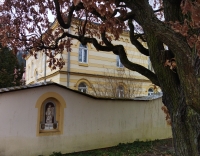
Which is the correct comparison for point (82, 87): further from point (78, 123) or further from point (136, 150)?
point (136, 150)

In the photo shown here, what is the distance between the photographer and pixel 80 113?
7914 mm

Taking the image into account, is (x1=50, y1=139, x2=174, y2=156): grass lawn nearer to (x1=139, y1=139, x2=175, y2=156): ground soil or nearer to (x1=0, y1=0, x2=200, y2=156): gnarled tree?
(x1=139, y1=139, x2=175, y2=156): ground soil

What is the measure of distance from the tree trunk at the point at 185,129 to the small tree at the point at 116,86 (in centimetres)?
1117

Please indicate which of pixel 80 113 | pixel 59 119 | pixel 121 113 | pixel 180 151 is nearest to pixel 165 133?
pixel 121 113

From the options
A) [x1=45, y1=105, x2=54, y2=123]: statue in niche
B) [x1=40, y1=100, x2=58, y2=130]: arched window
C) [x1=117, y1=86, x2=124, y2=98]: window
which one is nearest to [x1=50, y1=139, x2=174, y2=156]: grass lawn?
[x1=40, y1=100, x2=58, y2=130]: arched window

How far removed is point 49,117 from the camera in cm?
740

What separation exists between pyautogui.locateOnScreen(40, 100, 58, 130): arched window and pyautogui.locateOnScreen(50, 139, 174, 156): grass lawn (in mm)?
983

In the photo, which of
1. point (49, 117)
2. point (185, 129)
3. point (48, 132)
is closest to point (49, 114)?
point (49, 117)

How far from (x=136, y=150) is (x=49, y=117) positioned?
11.8 ft

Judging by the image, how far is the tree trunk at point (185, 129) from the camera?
376 cm

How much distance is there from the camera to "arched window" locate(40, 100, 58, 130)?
7270 mm

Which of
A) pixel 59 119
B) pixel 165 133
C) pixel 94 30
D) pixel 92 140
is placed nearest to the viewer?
pixel 59 119

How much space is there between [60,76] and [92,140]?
29.3 feet

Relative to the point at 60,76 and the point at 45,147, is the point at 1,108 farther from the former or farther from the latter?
the point at 60,76
